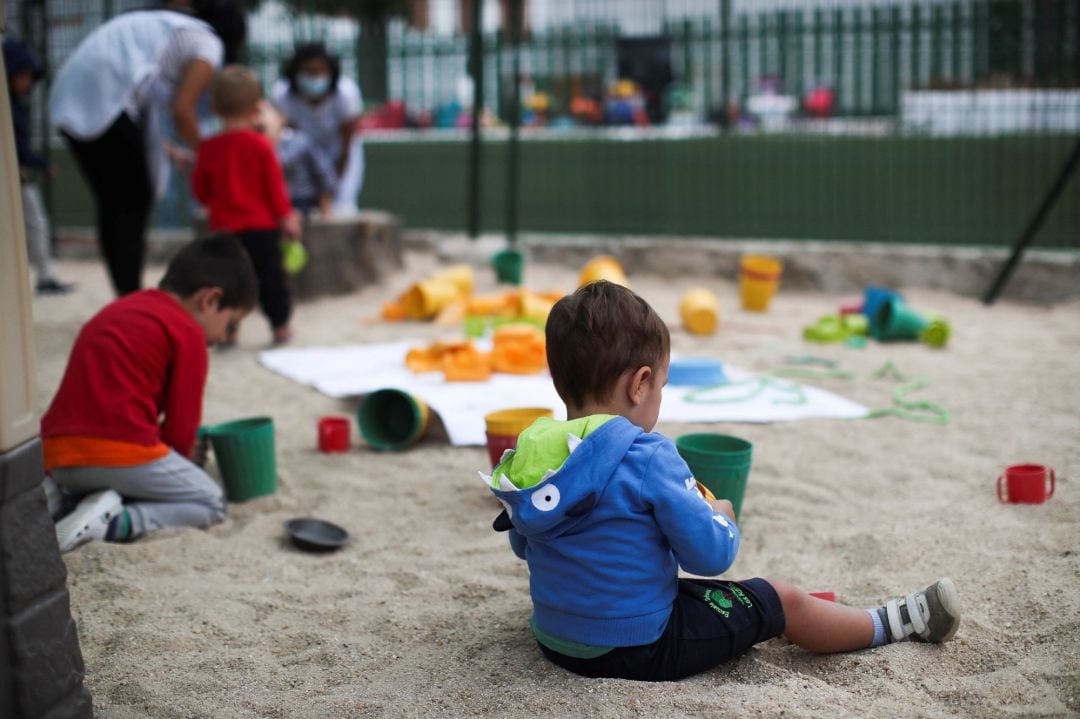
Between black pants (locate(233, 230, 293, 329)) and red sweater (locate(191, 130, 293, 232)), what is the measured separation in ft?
0.17

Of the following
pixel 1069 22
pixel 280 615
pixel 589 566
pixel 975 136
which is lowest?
pixel 280 615

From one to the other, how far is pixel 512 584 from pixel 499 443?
62cm

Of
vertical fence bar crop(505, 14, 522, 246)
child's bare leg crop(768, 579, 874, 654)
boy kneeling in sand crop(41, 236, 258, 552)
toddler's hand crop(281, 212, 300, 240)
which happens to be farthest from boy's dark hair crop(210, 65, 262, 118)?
child's bare leg crop(768, 579, 874, 654)

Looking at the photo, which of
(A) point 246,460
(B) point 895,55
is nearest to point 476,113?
(B) point 895,55

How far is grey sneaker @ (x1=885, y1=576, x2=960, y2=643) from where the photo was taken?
86.2 inches

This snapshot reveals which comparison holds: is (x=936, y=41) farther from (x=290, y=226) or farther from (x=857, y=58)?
(x=290, y=226)

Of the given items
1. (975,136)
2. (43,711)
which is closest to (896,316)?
(975,136)

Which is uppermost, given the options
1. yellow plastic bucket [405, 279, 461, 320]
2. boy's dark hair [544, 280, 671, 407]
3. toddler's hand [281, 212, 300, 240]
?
toddler's hand [281, 212, 300, 240]

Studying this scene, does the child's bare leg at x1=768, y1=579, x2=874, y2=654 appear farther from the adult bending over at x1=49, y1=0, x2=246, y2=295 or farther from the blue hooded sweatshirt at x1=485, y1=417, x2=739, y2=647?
the adult bending over at x1=49, y1=0, x2=246, y2=295

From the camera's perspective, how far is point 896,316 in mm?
5613

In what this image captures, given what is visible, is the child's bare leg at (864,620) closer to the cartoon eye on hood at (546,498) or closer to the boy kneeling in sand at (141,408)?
the cartoon eye on hood at (546,498)

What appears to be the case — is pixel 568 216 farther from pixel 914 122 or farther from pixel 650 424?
pixel 650 424

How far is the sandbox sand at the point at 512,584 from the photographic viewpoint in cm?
202

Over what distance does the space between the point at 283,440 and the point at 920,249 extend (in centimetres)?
529
